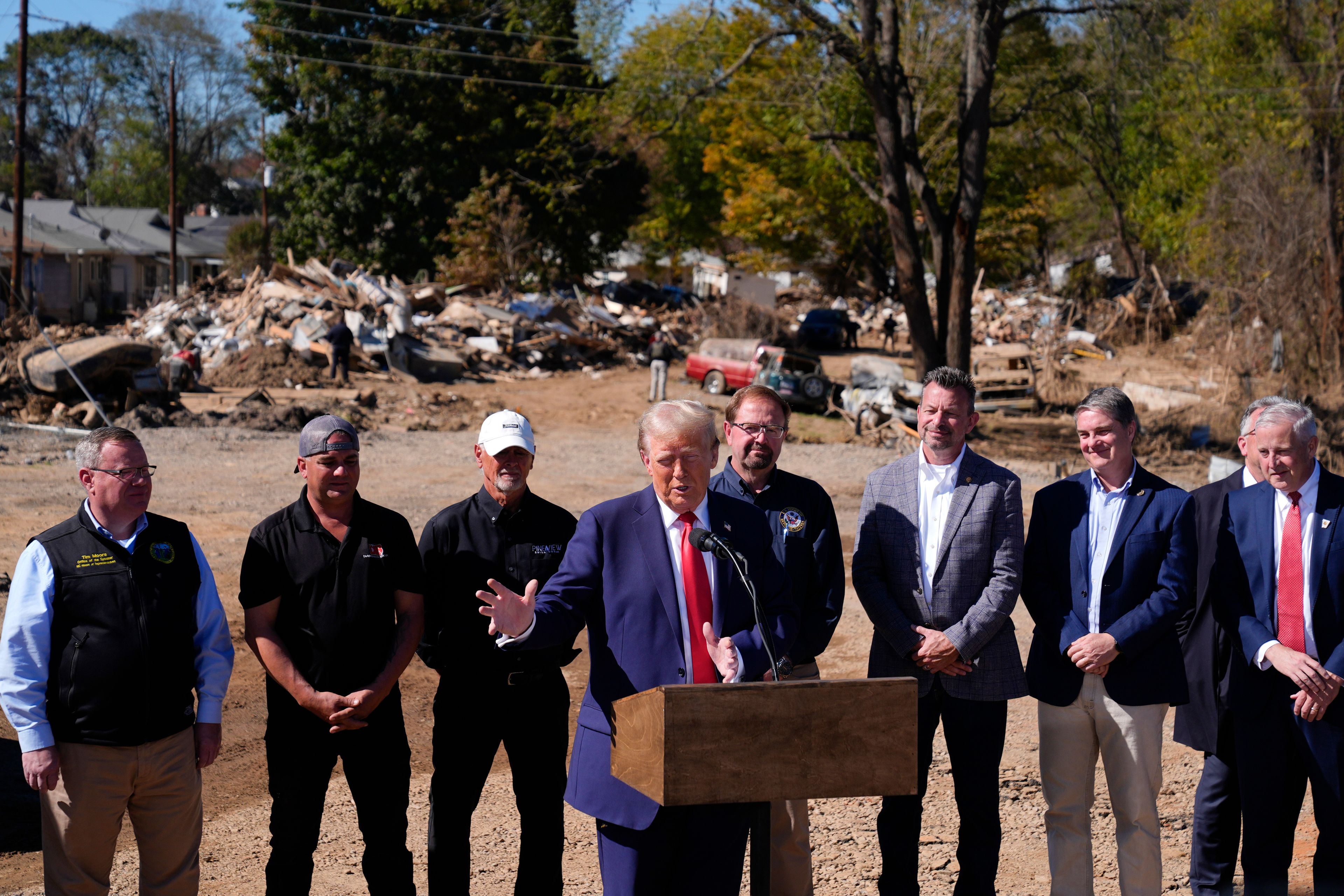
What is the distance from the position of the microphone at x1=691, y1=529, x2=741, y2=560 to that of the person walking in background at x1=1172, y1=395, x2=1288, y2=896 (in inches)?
90.1

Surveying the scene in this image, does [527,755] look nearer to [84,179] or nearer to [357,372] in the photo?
[357,372]

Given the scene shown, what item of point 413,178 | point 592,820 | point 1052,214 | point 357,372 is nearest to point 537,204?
point 413,178

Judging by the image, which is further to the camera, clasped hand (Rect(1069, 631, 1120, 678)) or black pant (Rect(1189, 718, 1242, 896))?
black pant (Rect(1189, 718, 1242, 896))

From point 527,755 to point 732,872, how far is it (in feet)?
3.67

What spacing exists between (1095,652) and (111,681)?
11.3ft

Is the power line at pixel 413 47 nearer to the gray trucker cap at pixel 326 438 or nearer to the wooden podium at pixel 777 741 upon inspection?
the gray trucker cap at pixel 326 438

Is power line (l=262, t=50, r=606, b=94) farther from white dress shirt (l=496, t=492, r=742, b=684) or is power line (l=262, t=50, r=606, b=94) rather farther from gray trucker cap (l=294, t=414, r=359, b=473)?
white dress shirt (l=496, t=492, r=742, b=684)

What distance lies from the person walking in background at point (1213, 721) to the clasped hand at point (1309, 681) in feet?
0.78

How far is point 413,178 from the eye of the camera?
3991 cm

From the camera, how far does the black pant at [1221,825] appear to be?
178 inches

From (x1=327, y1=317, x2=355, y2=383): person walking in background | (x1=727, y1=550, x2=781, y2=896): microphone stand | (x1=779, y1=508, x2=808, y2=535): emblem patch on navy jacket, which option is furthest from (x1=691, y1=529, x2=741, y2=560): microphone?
(x1=327, y1=317, x2=355, y2=383): person walking in background

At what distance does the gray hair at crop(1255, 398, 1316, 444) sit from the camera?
170 inches

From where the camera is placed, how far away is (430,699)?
738cm

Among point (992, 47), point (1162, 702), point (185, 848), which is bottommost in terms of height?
point (185, 848)
